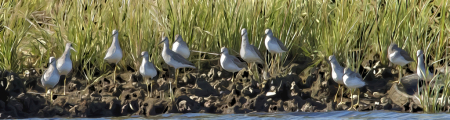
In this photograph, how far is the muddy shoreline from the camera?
559 cm

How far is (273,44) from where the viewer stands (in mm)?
6004

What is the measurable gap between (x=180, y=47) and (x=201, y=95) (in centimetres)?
58

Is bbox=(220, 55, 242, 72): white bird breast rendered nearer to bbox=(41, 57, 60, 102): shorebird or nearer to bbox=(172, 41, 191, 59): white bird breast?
bbox=(172, 41, 191, 59): white bird breast

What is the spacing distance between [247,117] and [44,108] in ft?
6.15

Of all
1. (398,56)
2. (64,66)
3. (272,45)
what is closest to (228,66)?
(272,45)

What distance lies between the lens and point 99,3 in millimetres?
6711

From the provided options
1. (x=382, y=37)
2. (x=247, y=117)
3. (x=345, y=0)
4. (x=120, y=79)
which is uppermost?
(x=345, y=0)

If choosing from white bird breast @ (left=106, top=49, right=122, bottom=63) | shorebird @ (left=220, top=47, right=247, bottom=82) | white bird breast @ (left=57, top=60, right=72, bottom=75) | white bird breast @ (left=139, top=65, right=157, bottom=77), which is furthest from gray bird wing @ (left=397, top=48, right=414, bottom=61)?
white bird breast @ (left=57, top=60, right=72, bottom=75)

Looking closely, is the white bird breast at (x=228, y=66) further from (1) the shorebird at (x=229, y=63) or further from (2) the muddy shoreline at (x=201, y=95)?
(2) the muddy shoreline at (x=201, y=95)

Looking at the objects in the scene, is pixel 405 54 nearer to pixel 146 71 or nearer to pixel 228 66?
pixel 228 66

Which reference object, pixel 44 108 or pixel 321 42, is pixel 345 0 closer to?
pixel 321 42

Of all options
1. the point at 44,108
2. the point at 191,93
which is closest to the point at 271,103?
the point at 191,93

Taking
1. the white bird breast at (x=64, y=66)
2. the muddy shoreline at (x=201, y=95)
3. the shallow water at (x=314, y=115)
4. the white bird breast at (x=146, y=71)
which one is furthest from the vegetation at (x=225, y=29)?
the shallow water at (x=314, y=115)

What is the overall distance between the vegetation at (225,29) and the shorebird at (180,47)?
0.96ft
